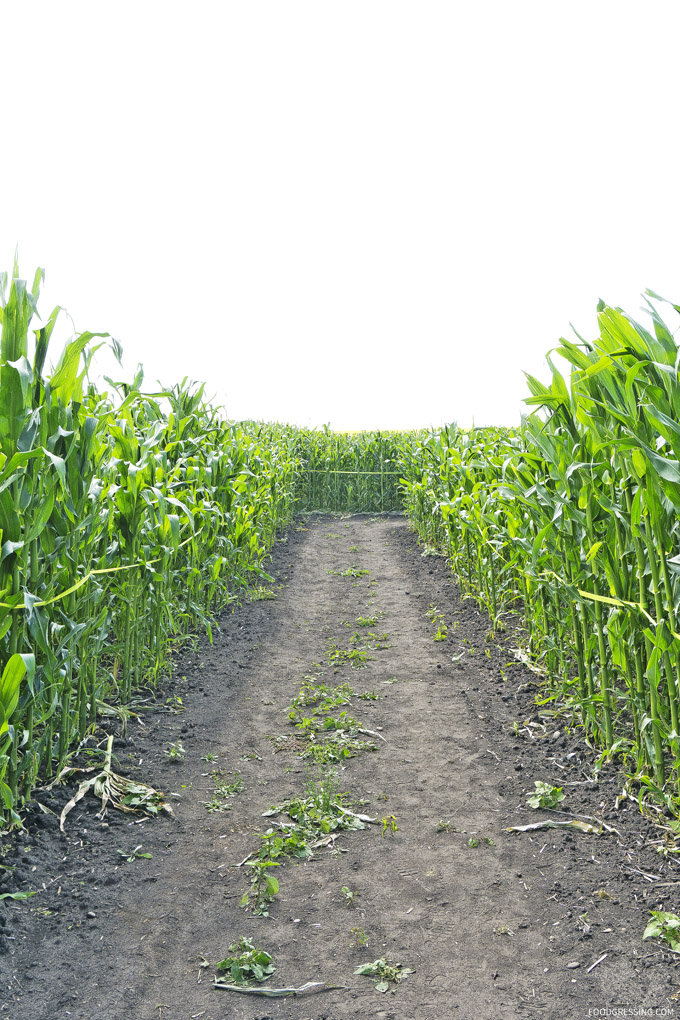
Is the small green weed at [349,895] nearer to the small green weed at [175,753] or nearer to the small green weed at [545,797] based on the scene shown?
the small green weed at [545,797]

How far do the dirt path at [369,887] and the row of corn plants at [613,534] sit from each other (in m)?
0.41

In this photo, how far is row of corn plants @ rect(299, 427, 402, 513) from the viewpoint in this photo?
50.3 ft

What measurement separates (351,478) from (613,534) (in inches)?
465

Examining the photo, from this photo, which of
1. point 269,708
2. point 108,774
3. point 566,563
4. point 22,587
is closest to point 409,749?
point 269,708

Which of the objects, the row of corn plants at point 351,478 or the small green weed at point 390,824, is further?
the row of corn plants at point 351,478

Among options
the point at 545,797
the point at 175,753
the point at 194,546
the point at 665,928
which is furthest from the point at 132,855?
the point at 194,546

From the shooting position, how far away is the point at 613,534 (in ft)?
12.2

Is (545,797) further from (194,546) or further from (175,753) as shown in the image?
(194,546)

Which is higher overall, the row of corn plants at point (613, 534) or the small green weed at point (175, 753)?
the row of corn plants at point (613, 534)

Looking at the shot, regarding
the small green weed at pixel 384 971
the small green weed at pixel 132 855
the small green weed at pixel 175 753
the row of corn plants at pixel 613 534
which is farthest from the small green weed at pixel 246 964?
the row of corn plants at pixel 613 534

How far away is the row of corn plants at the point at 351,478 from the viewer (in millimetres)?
15320

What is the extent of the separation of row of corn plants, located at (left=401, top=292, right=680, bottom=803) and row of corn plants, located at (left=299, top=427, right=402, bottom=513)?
988 cm

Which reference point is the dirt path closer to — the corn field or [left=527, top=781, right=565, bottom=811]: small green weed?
[left=527, top=781, right=565, bottom=811]: small green weed

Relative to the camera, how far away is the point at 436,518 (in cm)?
1007
